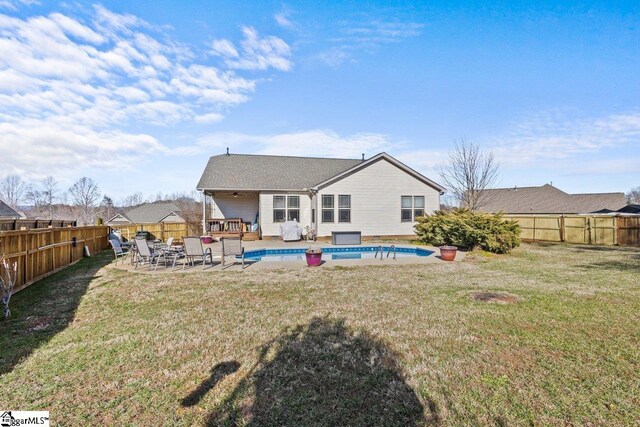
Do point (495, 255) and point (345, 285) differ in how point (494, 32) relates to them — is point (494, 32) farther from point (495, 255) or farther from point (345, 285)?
point (345, 285)

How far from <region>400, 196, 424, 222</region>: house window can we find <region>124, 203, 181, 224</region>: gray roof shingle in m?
38.6

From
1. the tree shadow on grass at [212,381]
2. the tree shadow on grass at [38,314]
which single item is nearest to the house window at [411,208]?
the tree shadow on grass at [38,314]

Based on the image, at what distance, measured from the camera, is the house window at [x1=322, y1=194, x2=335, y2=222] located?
1922 cm

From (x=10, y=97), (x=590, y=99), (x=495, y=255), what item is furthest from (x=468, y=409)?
(x=590, y=99)

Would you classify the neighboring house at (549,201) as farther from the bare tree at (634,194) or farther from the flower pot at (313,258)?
the bare tree at (634,194)

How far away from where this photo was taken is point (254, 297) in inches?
267

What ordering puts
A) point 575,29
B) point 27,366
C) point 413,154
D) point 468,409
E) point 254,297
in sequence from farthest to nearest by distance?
point 413,154
point 575,29
point 254,297
point 27,366
point 468,409

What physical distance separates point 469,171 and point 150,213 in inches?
1683

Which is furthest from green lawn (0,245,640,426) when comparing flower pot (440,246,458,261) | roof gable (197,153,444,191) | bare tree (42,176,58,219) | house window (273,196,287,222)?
bare tree (42,176,58,219)

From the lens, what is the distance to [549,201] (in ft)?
117

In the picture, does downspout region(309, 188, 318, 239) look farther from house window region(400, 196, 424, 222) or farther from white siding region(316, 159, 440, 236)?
house window region(400, 196, 424, 222)

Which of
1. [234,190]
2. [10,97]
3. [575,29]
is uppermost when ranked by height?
[575,29]

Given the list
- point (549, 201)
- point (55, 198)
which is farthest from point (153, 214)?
point (549, 201)

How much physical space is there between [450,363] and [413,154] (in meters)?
30.1
